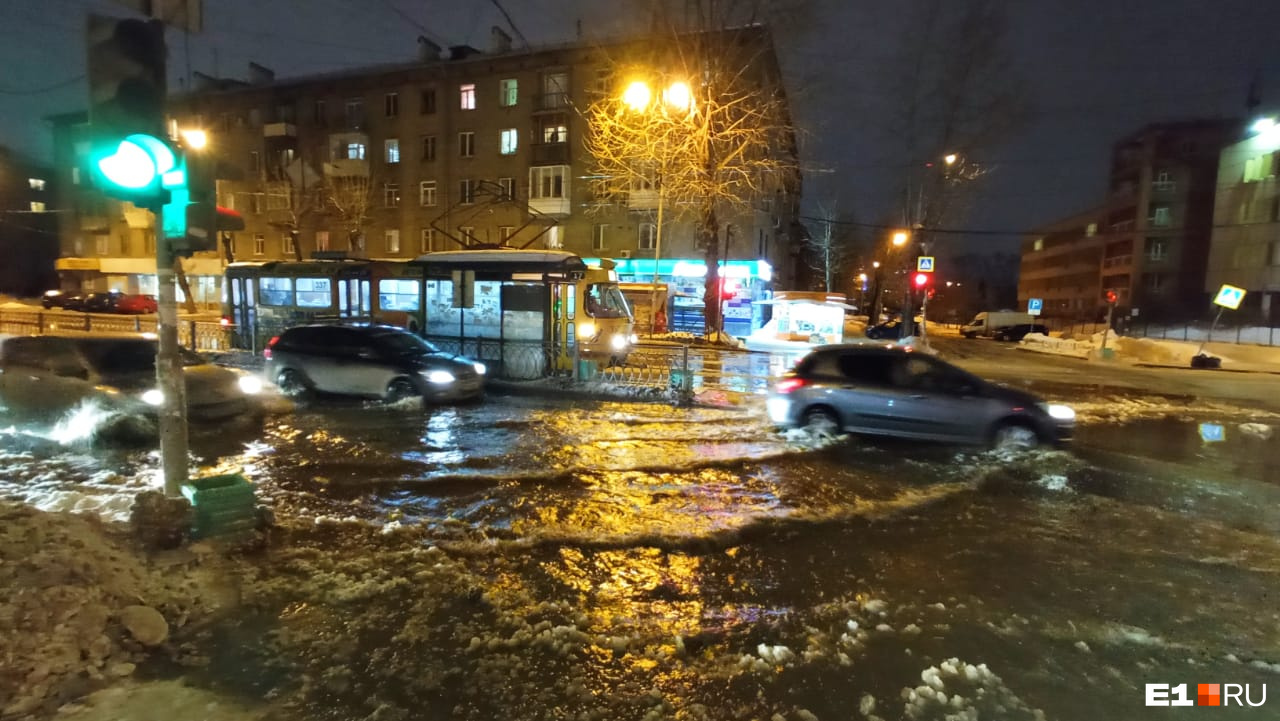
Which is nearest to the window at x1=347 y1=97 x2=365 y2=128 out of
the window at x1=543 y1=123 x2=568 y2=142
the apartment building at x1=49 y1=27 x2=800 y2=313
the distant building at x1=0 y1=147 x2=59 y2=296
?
the apartment building at x1=49 y1=27 x2=800 y2=313

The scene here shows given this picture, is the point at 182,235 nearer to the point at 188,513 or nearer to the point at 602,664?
the point at 188,513

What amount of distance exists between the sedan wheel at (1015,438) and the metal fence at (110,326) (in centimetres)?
1800

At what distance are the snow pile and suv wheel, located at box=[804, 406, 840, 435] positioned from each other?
26.6 feet

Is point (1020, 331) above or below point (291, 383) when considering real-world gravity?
above

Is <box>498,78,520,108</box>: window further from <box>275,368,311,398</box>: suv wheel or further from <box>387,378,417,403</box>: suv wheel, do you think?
<box>387,378,417,403</box>: suv wheel

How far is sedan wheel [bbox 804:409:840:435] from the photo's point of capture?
10.3 metres

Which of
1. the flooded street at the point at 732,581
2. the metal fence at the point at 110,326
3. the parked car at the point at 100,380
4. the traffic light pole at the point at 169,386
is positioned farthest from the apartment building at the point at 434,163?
the traffic light pole at the point at 169,386

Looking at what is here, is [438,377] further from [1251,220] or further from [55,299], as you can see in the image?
[1251,220]

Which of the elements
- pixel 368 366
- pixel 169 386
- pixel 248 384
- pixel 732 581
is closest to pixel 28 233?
pixel 368 366

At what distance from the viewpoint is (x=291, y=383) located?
1334 centimetres

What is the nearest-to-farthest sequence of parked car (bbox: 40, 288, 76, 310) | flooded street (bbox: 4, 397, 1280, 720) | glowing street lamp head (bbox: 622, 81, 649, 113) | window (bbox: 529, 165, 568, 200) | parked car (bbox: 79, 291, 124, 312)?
1. flooded street (bbox: 4, 397, 1280, 720)
2. glowing street lamp head (bbox: 622, 81, 649, 113)
3. window (bbox: 529, 165, 568, 200)
4. parked car (bbox: 79, 291, 124, 312)
5. parked car (bbox: 40, 288, 76, 310)

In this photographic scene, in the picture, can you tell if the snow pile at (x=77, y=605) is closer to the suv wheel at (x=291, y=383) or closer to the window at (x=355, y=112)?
the suv wheel at (x=291, y=383)

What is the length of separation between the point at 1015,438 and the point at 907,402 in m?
1.56

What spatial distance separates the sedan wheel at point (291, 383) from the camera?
13.2 meters
